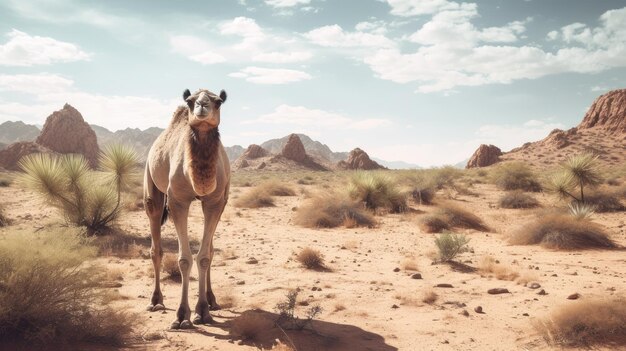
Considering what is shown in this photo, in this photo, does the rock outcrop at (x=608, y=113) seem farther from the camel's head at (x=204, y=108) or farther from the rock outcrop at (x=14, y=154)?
the rock outcrop at (x=14, y=154)

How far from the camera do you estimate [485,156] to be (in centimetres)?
7075

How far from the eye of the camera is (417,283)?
743 centimetres

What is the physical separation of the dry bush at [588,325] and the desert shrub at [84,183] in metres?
9.94

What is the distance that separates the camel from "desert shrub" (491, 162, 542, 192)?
2277cm

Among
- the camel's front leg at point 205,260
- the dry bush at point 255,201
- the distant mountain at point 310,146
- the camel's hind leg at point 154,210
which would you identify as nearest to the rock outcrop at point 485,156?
the dry bush at point 255,201

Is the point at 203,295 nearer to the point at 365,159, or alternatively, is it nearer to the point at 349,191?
the point at 349,191

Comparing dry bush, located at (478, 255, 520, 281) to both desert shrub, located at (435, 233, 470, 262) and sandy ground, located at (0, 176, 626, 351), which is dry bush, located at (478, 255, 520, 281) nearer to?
sandy ground, located at (0, 176, 626, 351)

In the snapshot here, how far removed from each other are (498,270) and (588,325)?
327cm

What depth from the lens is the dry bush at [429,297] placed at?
20.7 ft

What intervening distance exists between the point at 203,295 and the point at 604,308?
4795 mm

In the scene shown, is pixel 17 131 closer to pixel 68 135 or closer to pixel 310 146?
pixel 68 135

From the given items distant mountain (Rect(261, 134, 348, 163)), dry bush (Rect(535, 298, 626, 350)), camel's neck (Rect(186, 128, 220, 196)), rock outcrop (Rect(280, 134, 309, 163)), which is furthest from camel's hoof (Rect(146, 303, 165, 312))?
distant mountain (Rect(261, 134, 348, 163))

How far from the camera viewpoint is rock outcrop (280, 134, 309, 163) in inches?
3401

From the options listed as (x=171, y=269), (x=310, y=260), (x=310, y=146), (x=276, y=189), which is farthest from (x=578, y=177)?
(x=310, y=146)
